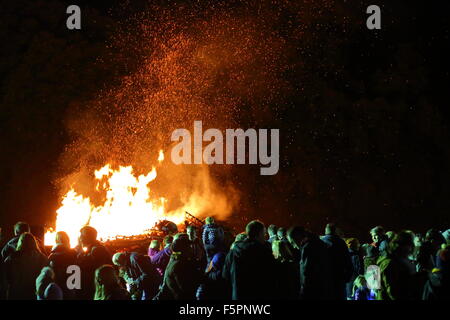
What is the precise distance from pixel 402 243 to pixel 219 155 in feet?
59.2

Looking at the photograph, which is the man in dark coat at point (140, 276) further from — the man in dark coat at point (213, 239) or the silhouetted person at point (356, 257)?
the silhouetted person at point (356, 257)

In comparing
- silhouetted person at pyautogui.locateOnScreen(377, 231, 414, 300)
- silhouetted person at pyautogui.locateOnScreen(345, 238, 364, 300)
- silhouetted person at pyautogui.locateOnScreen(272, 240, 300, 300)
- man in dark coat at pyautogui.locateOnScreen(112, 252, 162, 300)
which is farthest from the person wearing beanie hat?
man in dark coat at pyautogui.locateOnScreen(112, 252, 162, 300)

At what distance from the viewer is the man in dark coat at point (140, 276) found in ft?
22.5

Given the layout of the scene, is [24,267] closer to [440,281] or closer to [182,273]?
[182,273]

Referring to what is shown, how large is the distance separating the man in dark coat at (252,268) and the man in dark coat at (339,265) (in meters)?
1.01

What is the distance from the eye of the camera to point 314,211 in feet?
70.5

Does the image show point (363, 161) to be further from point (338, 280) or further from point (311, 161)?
point (338, 280)

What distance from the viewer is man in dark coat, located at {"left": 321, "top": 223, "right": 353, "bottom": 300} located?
6340 millimetres

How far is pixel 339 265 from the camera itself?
6.39m

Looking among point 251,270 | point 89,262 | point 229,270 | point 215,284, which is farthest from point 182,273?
point 89,262

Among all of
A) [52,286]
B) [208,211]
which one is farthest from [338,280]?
[208,211]

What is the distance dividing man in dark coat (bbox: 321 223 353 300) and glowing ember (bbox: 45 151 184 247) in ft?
25.7

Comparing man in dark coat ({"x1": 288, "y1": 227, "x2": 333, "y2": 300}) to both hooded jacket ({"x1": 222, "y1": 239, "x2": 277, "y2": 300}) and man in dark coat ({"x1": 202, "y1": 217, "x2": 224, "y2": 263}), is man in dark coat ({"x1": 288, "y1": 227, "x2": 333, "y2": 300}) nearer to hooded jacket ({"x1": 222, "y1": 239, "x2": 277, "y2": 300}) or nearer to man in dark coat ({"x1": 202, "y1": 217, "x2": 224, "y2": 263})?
hooded jacket ({"x1": 222, "y1": 239, "x2": 277, "y2": 300})
